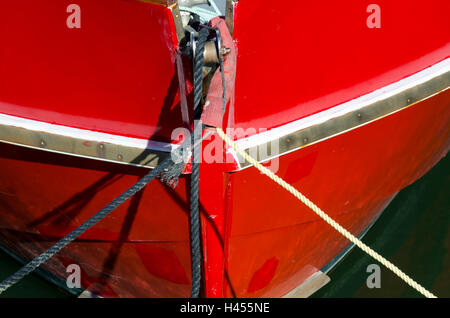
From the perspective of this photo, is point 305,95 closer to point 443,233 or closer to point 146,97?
point 146,97

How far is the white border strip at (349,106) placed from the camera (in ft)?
6.27

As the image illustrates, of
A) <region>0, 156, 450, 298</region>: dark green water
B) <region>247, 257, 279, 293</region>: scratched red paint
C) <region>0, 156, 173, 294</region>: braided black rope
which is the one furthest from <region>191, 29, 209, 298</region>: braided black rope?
<region>0, 156, 450, 298</region>: dark green water

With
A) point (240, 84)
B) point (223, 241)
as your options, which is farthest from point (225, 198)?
point (240, 84)

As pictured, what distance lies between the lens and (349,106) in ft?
6.52

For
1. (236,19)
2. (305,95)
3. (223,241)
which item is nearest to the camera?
(236,19)

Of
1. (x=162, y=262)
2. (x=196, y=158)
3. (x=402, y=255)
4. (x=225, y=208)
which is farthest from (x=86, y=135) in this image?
(x=402, y=255)

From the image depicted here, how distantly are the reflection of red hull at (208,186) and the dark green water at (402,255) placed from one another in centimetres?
60

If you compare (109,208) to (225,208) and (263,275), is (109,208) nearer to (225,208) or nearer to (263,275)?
(225,208)

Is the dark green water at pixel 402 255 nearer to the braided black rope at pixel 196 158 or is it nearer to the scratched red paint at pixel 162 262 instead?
the scratched red paint at pixel 162 262

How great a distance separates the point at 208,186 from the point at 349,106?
24.4 inches

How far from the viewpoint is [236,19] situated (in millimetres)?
Answer: 1658

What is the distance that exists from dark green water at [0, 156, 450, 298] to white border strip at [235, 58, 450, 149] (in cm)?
147

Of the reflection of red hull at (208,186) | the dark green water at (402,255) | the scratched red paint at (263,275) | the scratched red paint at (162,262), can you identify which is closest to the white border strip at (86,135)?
the reflection of red hull at (208,186)
